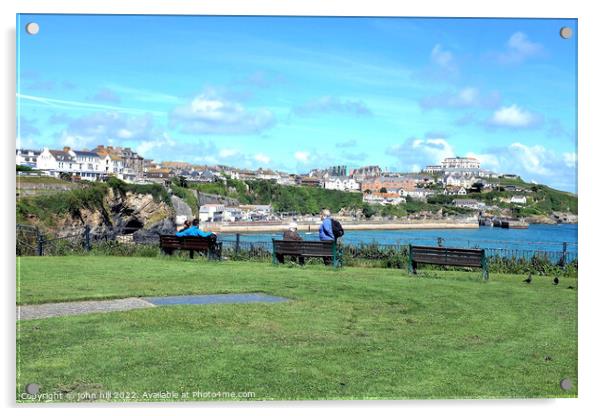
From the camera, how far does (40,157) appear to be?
29.4ft

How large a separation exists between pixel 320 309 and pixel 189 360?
2390mm

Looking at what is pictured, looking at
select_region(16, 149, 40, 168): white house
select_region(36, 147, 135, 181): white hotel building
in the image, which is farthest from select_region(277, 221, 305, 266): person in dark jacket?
select_region(16, 149, 40, 168): white house

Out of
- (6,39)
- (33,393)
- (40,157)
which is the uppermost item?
(6,39)

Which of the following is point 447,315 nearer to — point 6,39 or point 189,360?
point 189,360

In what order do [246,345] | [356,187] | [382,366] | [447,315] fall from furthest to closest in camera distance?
[356,187] → [447,315] → [246,345] → [382,366]

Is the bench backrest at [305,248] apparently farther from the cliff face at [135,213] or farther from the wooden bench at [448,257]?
the cliff face at [135,213]

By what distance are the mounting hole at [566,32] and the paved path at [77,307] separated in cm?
524

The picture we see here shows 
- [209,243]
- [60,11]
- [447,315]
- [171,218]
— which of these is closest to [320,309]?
[447,315]

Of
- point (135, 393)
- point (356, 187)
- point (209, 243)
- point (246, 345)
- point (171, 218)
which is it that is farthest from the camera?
point (171, 218)

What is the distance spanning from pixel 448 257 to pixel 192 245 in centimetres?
511

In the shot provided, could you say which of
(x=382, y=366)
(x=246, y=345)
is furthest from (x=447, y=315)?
(x=246, y=345)

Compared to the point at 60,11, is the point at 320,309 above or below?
below

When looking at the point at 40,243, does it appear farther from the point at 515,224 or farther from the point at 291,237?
the point at 515,224
